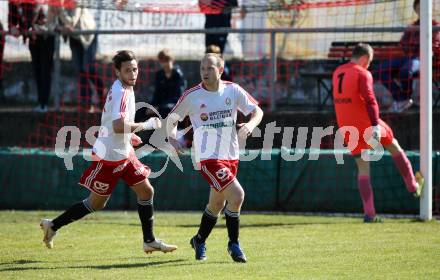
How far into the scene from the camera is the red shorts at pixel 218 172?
29.1 feet

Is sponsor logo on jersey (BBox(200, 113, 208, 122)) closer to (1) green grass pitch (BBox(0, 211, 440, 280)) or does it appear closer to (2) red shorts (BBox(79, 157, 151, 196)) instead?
(2) red shorts (BBox(79, 157, 151, 196))

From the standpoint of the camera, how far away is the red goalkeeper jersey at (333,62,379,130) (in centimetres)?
1184

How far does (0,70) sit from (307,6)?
16.9ft

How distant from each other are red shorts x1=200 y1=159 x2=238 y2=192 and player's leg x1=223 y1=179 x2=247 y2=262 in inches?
2.1

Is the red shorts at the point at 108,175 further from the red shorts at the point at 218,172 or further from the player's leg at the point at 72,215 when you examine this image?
the red shorts at the point at 218,172

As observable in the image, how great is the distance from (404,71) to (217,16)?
318 cm

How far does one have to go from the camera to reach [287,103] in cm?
1662

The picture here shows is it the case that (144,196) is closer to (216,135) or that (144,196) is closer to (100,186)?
(100,186)

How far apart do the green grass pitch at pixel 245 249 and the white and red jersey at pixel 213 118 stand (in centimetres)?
95

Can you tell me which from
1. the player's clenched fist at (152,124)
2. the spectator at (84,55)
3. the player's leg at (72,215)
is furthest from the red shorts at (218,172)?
the spectator at (84,55)

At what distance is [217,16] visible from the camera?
16250 millimetres

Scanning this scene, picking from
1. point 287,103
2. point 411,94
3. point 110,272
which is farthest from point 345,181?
point 110,272

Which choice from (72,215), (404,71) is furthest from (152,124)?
(404,71)

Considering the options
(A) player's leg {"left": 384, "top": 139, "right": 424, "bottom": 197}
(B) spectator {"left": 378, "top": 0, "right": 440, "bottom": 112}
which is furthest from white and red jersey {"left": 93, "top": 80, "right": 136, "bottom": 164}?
(B) spectator {"left": 378, "top": 0, "right": 440, "bottom": 112}
